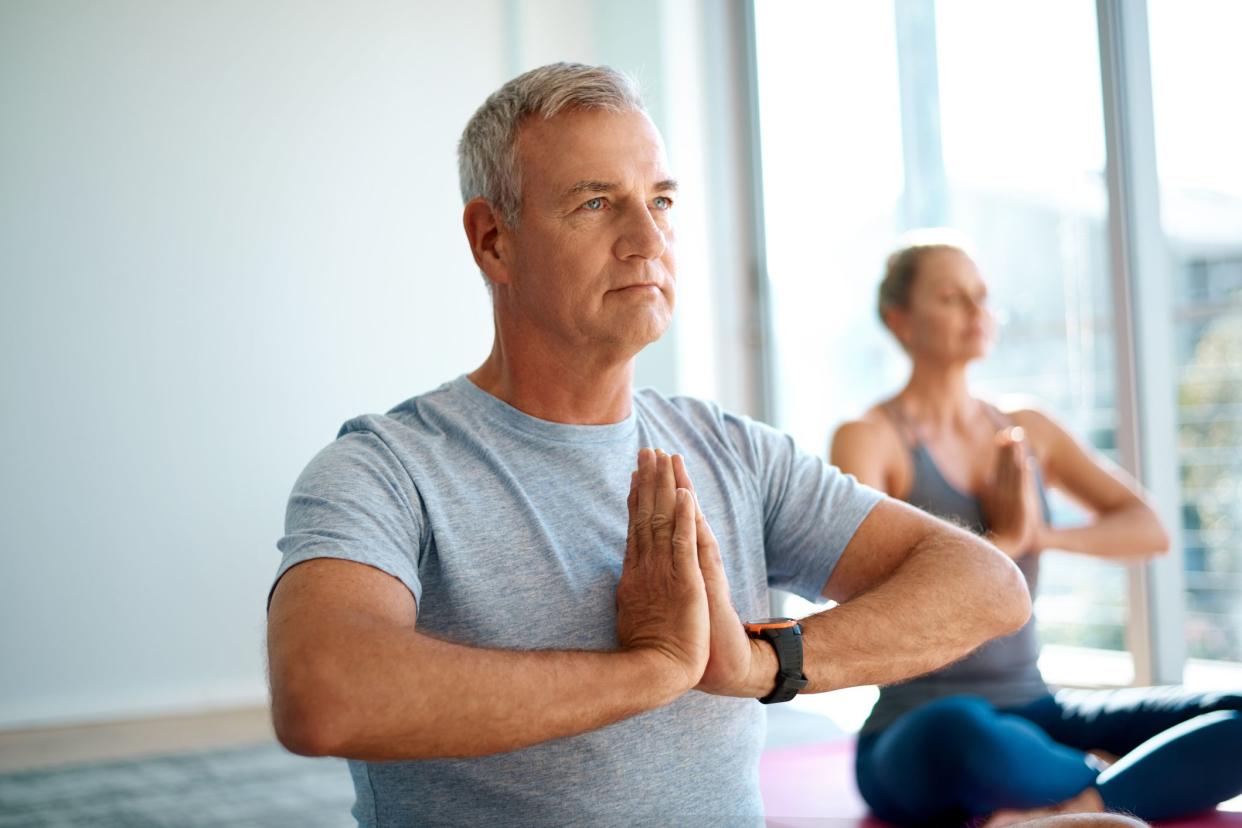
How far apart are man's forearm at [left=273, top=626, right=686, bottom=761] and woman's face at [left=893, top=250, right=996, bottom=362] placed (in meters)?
1.66

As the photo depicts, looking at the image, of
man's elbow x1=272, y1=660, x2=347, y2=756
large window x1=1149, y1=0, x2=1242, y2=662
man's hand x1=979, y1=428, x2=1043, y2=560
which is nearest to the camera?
man's elbow x1=272, y1=660, x2=347, y2=756

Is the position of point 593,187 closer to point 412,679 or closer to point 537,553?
point 537,553

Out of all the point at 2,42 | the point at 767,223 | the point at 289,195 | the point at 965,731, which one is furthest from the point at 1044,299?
the point at 2,42

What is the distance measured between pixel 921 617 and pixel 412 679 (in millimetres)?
571

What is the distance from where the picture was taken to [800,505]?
1.39 m

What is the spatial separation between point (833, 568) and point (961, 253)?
1.38 m

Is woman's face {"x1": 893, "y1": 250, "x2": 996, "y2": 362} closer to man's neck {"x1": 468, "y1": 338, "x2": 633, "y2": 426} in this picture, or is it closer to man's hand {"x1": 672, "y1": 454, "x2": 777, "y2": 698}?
man's neck {"x1": 468, "y1": 338, "x2": 633, "y2": 426}

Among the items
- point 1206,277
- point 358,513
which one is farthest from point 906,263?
point 1206,277

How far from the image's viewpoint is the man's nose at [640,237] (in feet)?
4.23

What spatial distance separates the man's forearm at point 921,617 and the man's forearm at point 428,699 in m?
0.30

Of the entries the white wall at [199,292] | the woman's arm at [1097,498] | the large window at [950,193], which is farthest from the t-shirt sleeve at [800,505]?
the white wall at [199,292]

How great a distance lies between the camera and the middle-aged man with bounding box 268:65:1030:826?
3.21 feet

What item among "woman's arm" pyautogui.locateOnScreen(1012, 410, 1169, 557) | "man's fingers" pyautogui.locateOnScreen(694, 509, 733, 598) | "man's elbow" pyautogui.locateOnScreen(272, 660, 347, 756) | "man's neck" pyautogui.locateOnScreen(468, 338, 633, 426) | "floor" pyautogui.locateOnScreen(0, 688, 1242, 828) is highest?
"man's neck" pyautogui.locateOnScreen(468, 338, 633, 426)

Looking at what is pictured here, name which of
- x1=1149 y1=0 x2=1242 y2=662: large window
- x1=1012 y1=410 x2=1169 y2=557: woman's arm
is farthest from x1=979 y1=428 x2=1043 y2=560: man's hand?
x1=1149 y1=0 x2=1242 y2=662: large window
